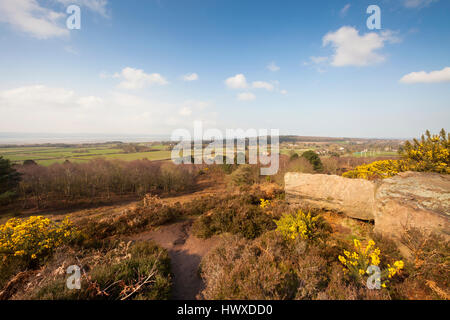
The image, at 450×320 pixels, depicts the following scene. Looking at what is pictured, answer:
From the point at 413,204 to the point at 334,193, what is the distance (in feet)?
8.36

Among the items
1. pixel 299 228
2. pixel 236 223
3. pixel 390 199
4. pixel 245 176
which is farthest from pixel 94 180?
pixel 390 199

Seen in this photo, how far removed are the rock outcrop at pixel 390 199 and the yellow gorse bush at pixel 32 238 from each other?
9.34 metres

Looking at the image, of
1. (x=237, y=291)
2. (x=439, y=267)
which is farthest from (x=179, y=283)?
(x=439, y=267)

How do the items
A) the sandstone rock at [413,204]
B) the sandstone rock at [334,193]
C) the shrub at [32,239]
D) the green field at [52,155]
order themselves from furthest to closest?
the green field at [52,155] < the sandstone rock at [334,193] < the shrub at [32,239] < the sandstone rock at [413,204]

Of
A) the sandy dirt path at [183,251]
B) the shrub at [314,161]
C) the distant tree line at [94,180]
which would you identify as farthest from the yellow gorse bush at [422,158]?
the distant tree line at [94,180]

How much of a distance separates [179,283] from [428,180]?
8493mm

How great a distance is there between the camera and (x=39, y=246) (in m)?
4.61

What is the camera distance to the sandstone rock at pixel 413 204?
4105 millimetres

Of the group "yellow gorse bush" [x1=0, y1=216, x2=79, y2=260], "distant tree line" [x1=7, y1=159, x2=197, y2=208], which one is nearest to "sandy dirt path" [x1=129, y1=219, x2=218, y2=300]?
"yellow gorse bush" [x1=0, y1=216, x2=79, y2=260]

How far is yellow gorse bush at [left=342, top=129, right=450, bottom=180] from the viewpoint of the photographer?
6613mm

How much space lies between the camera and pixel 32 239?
4.59m

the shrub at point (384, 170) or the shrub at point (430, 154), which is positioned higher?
the shrub at point (430, 154)

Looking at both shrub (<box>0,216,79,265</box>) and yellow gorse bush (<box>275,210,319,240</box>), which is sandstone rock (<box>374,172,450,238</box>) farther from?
shrub (<box>0,216,79,265</box>)

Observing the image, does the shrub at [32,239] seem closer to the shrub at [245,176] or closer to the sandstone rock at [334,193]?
the sandstone rock at [334,193]
